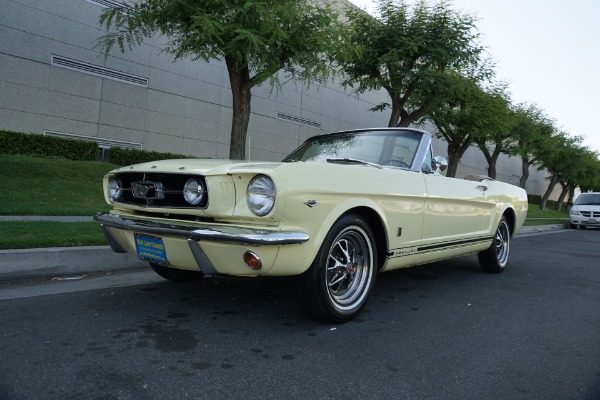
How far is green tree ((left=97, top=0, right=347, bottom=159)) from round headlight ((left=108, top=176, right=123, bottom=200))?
488 centimetres

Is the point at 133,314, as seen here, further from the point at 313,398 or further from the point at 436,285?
the point at 436,285

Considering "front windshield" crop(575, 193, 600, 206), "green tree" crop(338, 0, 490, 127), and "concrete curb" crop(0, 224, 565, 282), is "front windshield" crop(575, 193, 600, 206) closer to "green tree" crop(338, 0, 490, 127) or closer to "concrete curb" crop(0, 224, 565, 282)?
"green tree" crop(338, 0, 490, 127)

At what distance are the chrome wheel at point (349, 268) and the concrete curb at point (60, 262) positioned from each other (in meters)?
2.55

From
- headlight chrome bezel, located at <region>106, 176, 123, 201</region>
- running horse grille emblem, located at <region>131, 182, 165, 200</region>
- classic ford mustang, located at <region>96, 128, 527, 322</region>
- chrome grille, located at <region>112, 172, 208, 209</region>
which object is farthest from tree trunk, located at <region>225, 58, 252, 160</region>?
running horse grille emblem, located at <region>131, 182, 165, 200</region>

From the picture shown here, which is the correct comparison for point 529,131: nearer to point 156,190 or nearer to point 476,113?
point 476,113

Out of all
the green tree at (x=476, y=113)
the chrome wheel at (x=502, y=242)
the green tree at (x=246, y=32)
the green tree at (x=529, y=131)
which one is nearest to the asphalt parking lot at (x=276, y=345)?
the chrome wheel at (x=502, y=242)

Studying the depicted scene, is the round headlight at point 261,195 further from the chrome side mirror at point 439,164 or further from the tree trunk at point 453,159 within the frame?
the tree trunk at point 453,159

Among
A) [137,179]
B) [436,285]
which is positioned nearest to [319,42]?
[436,285]

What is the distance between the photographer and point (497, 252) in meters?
5.84

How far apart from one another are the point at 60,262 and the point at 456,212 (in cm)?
392

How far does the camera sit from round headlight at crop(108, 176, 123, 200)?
353 cm

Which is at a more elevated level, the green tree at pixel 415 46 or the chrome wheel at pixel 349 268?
the green tree at pixel 415 46

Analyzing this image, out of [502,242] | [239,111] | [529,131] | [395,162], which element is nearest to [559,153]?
[529,131]

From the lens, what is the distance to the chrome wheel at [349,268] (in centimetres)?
326
